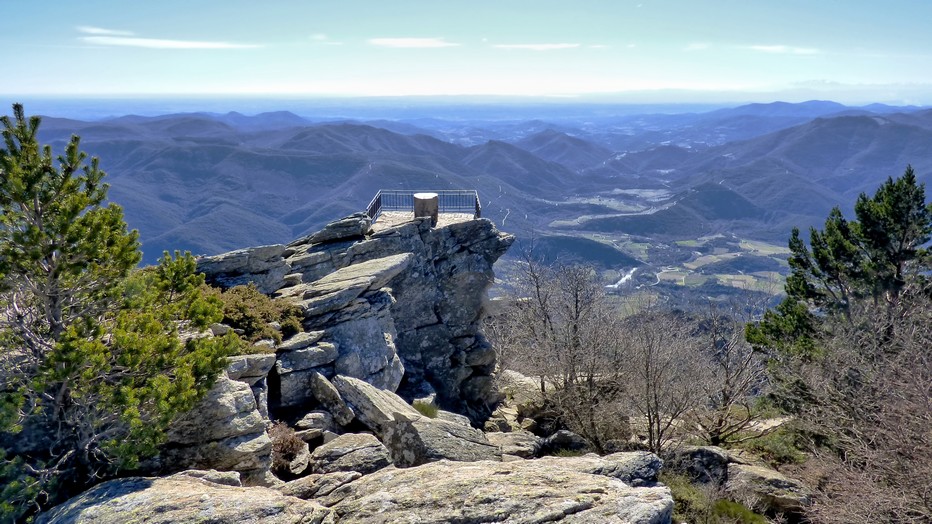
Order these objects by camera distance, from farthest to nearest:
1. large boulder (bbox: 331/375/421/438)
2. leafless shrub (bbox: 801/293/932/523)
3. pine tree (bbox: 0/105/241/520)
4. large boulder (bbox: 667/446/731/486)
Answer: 1. large boulder (bbox: 667/446/731/486)
2. large boulder (bbox: 331/375/421/438)
3. leafless shrub (bbox: 801/293/932/523)
4. pine tree (bbox: 0/105/241/520)

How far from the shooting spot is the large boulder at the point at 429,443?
13.2 meters

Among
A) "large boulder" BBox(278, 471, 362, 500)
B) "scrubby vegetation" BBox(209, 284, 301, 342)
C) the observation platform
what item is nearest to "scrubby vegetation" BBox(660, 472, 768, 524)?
"large boulder" BBox(278, 471, 362, 500)

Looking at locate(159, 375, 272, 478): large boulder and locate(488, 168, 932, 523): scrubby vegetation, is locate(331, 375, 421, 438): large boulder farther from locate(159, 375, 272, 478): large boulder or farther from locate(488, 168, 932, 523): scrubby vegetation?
locate(488, 168, 932, 523): scrubby vegetation

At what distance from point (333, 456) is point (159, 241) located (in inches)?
8291

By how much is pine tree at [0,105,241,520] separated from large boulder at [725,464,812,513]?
15.4 meters

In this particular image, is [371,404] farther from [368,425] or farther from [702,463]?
[702,463]

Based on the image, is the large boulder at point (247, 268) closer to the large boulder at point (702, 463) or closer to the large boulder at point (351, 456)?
the large boulder at point (351, 456)

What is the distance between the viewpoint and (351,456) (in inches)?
490

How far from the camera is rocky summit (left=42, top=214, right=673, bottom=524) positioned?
340 inches

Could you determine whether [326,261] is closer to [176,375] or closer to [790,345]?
[176,375]

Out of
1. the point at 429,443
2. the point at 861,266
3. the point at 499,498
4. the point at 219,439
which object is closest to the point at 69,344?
the point at 219,439

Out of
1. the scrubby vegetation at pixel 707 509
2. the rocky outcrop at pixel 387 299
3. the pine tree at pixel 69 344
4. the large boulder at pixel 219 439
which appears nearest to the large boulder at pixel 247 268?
the rocky outcrop at pixel 387 299

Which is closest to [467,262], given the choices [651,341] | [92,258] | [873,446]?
[651,341]

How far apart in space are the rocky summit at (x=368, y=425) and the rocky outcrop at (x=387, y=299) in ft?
0.20
